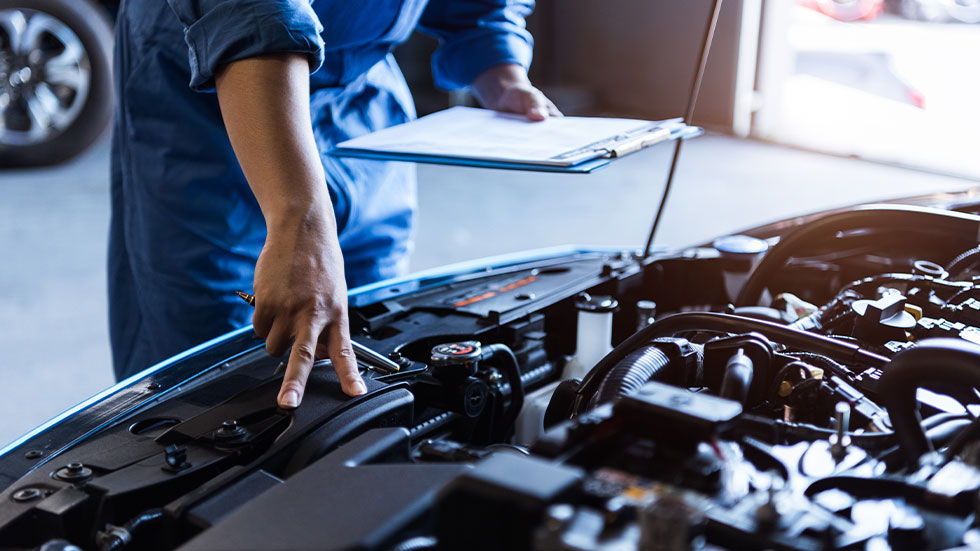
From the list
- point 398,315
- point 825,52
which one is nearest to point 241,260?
point 398,315

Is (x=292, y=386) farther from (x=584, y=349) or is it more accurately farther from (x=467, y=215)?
(x=467, y=215)

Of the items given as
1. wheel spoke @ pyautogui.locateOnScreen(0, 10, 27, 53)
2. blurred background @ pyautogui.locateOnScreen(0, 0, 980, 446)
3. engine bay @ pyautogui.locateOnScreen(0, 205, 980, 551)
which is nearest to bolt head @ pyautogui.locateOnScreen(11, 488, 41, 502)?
engine bay @ pyautogui.locateOnScreen(0, 205, 980, 551)

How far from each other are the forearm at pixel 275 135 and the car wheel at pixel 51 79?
10.8ft

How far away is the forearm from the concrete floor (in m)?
1.52

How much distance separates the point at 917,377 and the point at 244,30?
2.23 ft

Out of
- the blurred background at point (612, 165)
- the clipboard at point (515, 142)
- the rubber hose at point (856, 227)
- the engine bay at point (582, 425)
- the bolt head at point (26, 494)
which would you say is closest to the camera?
the engine bay at point (582, 425)

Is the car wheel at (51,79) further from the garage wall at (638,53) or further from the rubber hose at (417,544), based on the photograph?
the rubber hose at (417,544)

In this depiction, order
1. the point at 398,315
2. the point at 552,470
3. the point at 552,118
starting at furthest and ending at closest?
the point at 552,118
the point at 398,315
the point at 552,470

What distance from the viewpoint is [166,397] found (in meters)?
0.89

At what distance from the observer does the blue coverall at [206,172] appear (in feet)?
4.04

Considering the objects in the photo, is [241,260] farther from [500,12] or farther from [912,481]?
[912,481]

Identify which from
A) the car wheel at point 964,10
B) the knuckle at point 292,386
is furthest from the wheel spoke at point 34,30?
the car wheel at point 964,10

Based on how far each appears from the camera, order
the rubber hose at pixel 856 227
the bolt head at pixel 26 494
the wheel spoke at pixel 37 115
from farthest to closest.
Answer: the wheel spoke at pixel 37 115 → the rubber hose at pixel 856 227 → the bolt head at pixel 26 494

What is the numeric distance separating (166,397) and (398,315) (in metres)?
0.29
